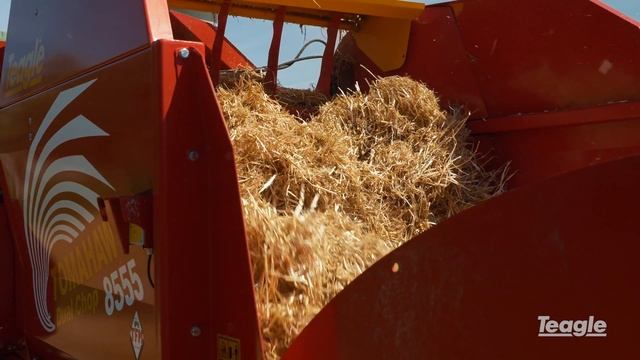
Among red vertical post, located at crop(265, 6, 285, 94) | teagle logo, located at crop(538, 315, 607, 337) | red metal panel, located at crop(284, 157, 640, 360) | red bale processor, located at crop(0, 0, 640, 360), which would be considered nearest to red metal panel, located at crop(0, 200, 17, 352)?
red bale processor, located at crop(0, 0, 640, 360)

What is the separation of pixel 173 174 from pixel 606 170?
104 cm

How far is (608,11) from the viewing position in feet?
9.07

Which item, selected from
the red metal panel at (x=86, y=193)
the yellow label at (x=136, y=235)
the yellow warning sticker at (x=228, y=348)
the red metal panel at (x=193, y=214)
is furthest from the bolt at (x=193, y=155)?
the yellow warning sticker at (x=228, y=348)

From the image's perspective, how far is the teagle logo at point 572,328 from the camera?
0.99 metres

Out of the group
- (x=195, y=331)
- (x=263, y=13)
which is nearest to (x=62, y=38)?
(x=195, y=331)

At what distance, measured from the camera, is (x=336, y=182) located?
2.45 metres

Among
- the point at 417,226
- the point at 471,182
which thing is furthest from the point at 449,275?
the point at 471,182

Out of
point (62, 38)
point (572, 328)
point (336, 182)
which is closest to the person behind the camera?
point (572, 328)

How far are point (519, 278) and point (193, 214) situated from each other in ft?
2.95

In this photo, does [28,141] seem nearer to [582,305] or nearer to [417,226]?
[417,226]

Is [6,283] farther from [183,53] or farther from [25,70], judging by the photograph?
[183,53]

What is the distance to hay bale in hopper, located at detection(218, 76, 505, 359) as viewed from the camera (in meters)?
1.79

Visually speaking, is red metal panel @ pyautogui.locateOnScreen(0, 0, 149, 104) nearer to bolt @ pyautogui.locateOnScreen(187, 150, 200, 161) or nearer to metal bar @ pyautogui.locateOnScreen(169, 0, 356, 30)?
Answer: bolt @ pyautogui.locateOnScreen(187, 150, 200, 161)

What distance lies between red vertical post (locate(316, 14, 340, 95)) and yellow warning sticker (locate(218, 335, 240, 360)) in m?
2.10
